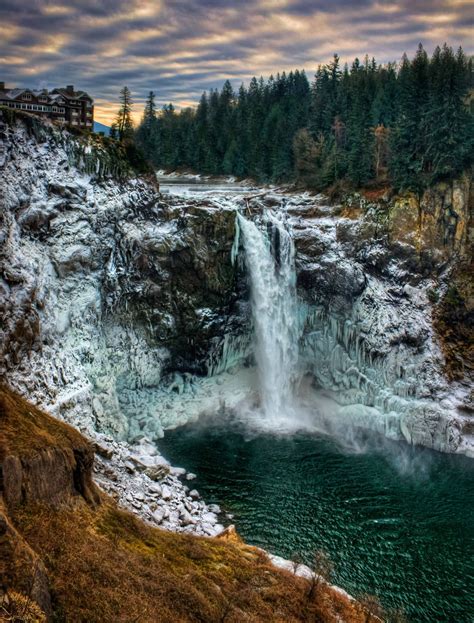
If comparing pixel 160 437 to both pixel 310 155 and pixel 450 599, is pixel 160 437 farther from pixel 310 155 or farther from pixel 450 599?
pixel 310 155

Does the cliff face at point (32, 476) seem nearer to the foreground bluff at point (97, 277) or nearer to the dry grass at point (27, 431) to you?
the dry grass at point (27, 431)

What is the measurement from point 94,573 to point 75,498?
336 cm

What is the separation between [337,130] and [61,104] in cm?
2527

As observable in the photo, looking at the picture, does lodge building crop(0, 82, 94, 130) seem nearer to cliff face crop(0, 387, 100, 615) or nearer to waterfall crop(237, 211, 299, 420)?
waterfall crop(237, 211, 299, 420)

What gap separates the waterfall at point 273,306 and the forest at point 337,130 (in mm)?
9011

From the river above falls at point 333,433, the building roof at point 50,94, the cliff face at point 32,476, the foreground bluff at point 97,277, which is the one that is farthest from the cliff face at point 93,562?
the building roof at point 50,94

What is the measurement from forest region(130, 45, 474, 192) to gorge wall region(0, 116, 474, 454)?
3381 mm

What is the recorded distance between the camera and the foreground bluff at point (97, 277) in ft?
80.5

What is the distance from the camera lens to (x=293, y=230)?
37.1 meters

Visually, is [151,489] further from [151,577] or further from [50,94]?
[50,94]

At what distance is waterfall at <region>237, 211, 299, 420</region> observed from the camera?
116ft

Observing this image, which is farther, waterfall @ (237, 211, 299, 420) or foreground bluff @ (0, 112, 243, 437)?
waterfall @ (237, 211, 299, 420)

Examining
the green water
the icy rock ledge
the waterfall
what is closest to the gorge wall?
the waterfall

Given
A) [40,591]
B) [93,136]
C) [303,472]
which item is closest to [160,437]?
[303,472]
